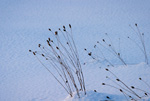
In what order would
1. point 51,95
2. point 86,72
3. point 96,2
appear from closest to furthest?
point 51,95 < point 86,72 < point 96,2

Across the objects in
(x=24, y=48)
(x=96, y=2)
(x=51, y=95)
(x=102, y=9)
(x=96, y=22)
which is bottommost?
(x=51, y=95)

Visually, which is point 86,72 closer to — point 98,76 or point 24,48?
point 98,76

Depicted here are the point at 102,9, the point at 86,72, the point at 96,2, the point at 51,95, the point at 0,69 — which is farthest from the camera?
the point at 96,2

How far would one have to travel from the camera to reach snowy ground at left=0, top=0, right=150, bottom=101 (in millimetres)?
2336

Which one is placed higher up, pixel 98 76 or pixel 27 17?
pixel 27 17

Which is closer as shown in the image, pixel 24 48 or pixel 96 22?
pixel 24 48

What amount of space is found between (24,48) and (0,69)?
1.05m

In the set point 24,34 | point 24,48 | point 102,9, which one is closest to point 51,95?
→ point 24,48

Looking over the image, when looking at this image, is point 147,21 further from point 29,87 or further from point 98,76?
point 29,87

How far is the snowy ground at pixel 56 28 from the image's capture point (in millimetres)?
2336

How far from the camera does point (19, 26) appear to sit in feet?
19.2

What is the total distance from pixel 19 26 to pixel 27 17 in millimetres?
1143

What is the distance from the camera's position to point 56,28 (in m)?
5.40

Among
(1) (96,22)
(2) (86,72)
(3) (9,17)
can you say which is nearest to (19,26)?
(3) (9,17)
